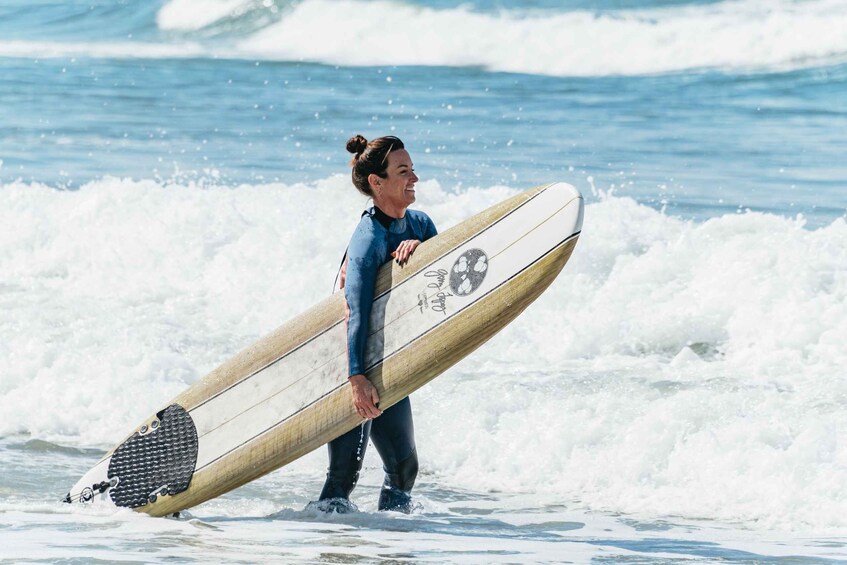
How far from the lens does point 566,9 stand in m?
22.3

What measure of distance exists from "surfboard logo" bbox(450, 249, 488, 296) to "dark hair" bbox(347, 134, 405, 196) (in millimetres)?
427

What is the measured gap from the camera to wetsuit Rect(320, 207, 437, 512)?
424cm

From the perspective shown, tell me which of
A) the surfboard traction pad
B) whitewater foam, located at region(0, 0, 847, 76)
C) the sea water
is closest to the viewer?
the surfboard traction pad

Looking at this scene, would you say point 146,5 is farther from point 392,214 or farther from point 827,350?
point 392,214

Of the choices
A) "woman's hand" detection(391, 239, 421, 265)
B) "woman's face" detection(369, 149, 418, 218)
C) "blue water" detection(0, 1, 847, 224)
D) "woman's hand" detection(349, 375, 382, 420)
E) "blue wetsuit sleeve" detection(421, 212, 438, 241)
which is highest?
"blue water" detection(0, 1, 847, 224)

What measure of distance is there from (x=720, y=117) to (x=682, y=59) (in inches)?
101

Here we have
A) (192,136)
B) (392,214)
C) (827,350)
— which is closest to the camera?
(392,214)

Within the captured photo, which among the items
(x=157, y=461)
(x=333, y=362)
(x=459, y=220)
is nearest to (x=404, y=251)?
(x=333, y=362)

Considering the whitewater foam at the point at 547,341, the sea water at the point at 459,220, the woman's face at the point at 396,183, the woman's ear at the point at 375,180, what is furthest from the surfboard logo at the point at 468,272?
the whitewater foam at the point at 547,341

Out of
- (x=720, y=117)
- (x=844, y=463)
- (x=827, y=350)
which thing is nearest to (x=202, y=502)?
(x=844, y=463)

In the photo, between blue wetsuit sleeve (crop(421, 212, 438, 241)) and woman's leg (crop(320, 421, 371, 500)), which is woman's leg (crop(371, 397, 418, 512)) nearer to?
woman's leg (crop(320, 421, 371, 500))

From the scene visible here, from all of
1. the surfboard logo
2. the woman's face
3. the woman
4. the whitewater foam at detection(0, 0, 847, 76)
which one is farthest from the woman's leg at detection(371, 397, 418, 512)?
the whitewater foam at detection(0, 0, 847, 76)

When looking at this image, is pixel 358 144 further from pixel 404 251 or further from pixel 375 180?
pixel 404 251

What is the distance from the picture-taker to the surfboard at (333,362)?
A: 4.34 meters
